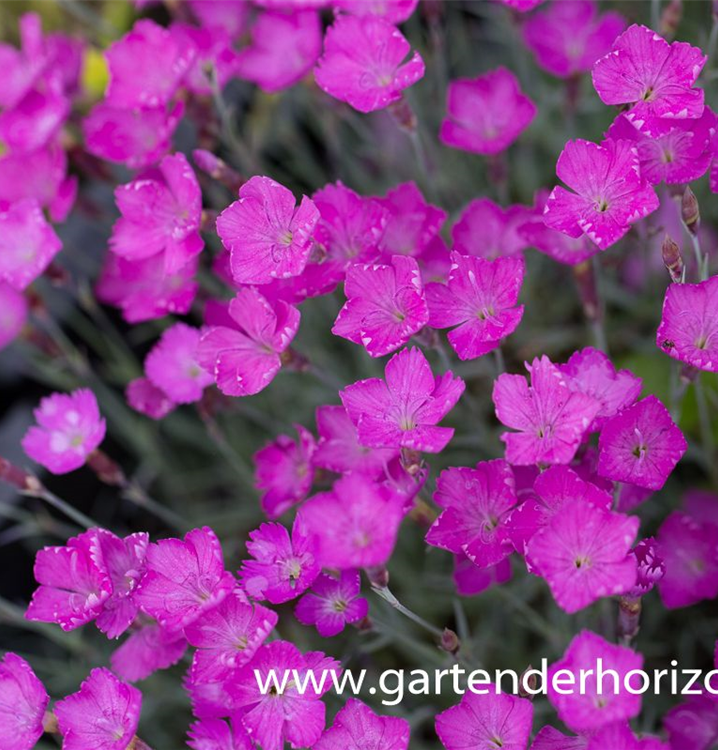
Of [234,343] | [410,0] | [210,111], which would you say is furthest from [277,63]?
[234,343]

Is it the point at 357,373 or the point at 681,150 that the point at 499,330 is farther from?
the point at 357,373

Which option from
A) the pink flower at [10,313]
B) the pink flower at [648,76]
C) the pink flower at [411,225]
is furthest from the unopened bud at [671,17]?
the pink flower at [10,313]

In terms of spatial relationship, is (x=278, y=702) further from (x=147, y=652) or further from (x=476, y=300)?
(x=476, y=300)

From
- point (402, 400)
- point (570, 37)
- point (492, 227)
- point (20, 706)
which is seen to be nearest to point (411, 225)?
point (492, 227)

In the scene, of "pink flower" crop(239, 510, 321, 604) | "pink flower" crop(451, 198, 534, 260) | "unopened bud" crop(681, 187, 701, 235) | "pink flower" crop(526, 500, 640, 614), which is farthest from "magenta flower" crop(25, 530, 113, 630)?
"unopened bud" crop(681, 187, 701, 235)

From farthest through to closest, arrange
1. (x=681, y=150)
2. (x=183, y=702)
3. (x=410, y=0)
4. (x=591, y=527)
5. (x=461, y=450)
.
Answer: (x=461, y=450) < (x=183, y=702) < (x=410, y=0) < (x=681, y=150) < (x=591, y=527)

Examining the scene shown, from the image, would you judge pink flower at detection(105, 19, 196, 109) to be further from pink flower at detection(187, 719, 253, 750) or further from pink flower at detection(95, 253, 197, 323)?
pink flower at detection(187, 719, 253, 750)
